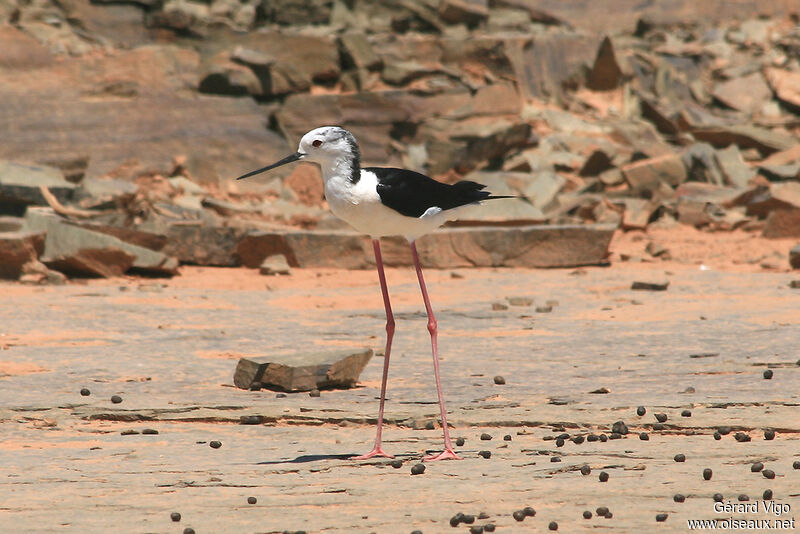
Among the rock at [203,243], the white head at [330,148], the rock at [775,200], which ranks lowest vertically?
the white head at [330,148]

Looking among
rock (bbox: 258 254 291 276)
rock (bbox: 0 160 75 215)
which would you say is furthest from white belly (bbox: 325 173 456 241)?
rock (bbox: 0 160 75 215)

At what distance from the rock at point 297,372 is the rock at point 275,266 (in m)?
5.58

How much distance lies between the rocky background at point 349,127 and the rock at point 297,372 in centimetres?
510

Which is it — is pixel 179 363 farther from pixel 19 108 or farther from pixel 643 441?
pixel 19 108

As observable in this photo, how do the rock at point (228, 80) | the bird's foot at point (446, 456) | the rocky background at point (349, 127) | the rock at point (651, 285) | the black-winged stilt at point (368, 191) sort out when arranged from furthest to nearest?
the rock at point (228, 80)
the rocky background at point (349, 127)
the rock at point (651, 285)
the black-winged stilt at point (368, 191)
the bird's foot at point (446, 456)

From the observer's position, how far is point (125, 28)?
60.7 feet

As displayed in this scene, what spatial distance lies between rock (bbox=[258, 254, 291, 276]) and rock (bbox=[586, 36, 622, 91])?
9.97 meters

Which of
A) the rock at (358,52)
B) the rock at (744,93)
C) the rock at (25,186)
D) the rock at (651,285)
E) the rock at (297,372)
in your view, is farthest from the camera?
the rock at (744,93)

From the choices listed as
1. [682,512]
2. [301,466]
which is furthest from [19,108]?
[682,512]

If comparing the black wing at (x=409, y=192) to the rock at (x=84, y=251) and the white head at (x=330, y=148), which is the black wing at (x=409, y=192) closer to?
the white head at (x=330, y=148)

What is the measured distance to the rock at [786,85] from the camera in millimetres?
21188

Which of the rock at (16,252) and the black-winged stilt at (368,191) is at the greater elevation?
the rock at (16,252)

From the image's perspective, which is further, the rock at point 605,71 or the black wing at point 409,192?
the rock at point 605,71

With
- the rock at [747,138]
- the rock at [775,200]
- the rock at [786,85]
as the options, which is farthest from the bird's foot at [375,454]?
the rock at [786,85]
